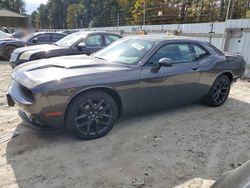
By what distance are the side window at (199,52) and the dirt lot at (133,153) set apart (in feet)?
3.94

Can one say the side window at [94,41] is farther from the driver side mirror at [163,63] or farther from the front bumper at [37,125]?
the front bumper at [37,125]

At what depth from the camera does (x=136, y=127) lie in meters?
4.16

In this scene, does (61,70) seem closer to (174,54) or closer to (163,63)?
(163,63)

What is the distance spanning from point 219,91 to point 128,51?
2298 mm

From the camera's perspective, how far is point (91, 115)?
11.8 feet

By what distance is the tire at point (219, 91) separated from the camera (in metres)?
5.18

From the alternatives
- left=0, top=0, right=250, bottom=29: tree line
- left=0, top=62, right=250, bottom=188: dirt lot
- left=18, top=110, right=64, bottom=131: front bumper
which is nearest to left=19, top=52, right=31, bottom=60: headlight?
left=0, top=62, right=250, bottom=188: dirt lot

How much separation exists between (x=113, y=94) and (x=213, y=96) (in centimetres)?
248

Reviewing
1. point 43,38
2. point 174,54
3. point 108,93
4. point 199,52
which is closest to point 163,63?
point 174,54

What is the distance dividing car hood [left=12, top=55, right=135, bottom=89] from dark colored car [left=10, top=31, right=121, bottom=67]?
11.3ft

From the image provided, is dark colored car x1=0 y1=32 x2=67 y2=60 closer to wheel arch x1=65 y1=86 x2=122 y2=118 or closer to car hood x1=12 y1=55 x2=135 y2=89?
car hood x1=12 y1=55 x2=135 y2=89

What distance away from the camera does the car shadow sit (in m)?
2.85

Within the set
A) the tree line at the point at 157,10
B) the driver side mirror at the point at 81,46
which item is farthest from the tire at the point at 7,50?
the tree line at the point at 157,10

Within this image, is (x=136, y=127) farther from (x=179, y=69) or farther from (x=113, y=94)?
(x=179, y=69)
